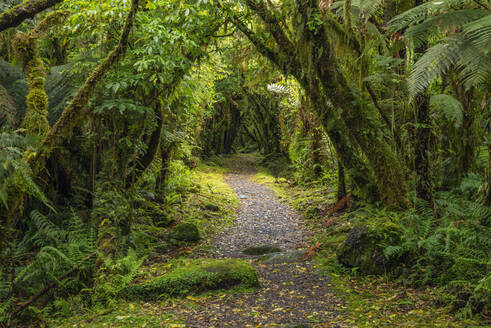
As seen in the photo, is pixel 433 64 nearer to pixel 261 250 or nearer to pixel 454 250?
pixel 454 250

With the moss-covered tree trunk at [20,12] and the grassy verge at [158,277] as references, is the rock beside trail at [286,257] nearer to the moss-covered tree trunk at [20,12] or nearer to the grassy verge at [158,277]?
the grassy verge at [158,277]

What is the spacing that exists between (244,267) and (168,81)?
2.75 metres

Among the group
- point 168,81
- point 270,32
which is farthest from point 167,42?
A: point 270,32

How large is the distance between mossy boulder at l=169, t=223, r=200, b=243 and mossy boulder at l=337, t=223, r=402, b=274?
110 inches

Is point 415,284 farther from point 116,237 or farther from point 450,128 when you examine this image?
point 116,237

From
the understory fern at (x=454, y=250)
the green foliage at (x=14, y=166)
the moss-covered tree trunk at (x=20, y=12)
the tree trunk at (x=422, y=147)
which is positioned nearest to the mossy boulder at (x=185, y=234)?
the green foliage at (x=14, y=166)

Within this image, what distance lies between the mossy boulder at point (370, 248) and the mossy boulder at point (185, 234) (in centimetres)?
281

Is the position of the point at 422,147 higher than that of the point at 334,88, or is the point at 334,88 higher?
the point at 334,88

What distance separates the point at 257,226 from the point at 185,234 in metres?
1.97

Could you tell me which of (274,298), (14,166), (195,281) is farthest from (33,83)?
(274,298)

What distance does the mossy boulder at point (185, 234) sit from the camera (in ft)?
19.8

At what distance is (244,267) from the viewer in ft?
13.8

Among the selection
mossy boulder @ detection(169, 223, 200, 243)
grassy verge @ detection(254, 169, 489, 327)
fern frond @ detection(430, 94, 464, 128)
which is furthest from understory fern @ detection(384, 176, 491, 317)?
mossy boulder @ detection(169, 223, 200, 243)

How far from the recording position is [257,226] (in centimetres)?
757
